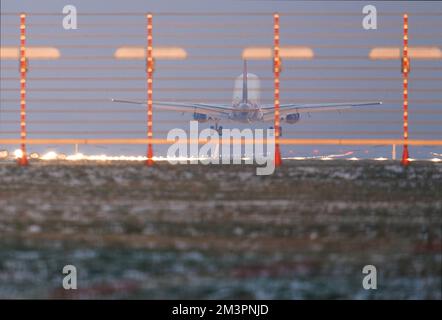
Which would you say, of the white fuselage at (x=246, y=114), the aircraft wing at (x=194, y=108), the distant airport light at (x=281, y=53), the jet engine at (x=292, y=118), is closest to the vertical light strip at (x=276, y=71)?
the distant airport light at (x=281, y=53)

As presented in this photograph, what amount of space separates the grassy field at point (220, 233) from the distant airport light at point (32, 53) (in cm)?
283

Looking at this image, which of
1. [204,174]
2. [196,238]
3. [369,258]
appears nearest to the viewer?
[369,258]

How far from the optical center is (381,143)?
1263 centimetres

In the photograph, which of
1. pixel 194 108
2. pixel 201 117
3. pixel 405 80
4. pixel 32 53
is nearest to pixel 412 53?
pixel 405 80

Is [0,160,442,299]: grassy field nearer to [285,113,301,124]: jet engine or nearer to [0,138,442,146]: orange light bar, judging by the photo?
[0,138,442,146]: orange light bar

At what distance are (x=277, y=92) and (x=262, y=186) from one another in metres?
3.83

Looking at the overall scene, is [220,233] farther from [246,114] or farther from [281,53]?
[246,114]

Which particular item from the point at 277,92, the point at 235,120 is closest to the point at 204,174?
the point at 277,92

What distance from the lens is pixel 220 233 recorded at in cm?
642

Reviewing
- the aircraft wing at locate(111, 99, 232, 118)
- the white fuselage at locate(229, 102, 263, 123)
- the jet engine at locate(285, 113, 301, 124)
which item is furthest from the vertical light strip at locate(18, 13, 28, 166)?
the white fuselage at locate(229, 102, 263, 123)

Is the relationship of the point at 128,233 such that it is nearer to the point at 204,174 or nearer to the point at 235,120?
the point at 204,174

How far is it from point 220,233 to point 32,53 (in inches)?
277

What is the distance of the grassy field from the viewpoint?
4.98m

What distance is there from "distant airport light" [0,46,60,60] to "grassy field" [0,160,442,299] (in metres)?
2.83
